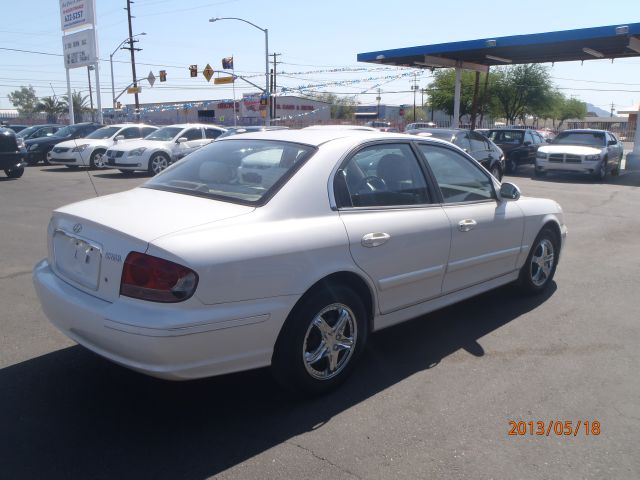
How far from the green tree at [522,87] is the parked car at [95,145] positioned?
31.4 m

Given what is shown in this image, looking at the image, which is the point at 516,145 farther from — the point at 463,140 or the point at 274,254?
the point at 274,254

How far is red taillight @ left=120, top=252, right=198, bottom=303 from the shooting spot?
272 centimetres

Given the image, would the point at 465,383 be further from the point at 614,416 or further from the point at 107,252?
the point at 107,252

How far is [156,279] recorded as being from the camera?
275cm

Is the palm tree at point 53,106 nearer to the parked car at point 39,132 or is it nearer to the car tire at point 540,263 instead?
the parked car at point 39,132

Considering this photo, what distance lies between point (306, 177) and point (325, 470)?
1642 millimetres

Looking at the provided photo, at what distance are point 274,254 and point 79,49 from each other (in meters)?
35.6

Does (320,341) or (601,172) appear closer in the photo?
(320,341)

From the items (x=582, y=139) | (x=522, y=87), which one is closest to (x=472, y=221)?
(x=582, y=139)

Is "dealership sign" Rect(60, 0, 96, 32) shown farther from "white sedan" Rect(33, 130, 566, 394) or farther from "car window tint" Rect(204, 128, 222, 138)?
"white sedan" Rect(33, 130, 566, 394)

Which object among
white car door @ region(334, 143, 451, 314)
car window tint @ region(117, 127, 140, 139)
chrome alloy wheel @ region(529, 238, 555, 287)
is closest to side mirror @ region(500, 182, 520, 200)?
chrome alloy wheel @ region(529, 238, 555, 287)

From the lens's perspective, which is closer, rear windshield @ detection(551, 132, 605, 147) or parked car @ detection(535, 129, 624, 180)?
parked car @ detection(535, 129, 624, 180)

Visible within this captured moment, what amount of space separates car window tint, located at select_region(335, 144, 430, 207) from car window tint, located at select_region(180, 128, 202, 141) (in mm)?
14159

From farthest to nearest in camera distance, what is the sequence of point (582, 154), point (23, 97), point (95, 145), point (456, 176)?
1. point (23, 97)
2. point (95, 145)
3. point (582, 154)
4. point (456, 176)
